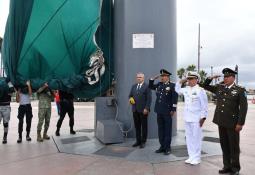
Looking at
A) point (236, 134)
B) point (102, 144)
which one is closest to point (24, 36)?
point (102, 144)

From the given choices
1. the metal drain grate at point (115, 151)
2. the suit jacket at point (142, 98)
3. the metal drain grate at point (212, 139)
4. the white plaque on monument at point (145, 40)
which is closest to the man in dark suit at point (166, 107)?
the suit jacket at point (142, 98)

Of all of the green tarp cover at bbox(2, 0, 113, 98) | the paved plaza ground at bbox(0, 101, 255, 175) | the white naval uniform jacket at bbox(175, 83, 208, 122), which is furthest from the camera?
the green tarp cover at bbox(2, 0, 113, 98)

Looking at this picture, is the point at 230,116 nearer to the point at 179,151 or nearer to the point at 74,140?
the point at 179,151

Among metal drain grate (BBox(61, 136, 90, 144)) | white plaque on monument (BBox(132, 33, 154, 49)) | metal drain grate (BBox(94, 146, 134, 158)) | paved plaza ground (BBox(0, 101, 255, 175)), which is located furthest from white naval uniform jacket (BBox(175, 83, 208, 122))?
metal drain grate (BBox(61, 136, 90, 144))

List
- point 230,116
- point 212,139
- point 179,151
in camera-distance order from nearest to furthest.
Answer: point 230,116, point 179,151, point 212,139

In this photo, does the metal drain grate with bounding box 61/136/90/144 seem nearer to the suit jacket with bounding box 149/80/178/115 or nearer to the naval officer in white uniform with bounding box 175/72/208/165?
the suit jacket with bounding box 149/80/178/115

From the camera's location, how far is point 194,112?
5.99m

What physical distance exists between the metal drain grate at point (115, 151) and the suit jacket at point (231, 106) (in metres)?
2.11

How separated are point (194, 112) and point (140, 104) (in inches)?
62.8

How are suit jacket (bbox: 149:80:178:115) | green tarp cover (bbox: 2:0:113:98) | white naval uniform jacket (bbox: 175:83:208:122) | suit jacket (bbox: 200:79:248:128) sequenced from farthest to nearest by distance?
green tarp cover (bbox: 2:0:113:98), suit jacket (bbox: 149:80:178:115), white naval uniform jacket (bbox: 175:83:208:122), suit jacket (bbox: 200:79:248:128)

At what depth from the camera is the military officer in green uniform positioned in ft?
17.1

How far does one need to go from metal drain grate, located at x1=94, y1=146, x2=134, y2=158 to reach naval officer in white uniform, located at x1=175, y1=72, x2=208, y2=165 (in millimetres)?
1339

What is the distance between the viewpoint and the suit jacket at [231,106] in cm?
A: 514

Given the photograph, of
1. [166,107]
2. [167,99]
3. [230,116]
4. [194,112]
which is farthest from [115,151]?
[230,116]
